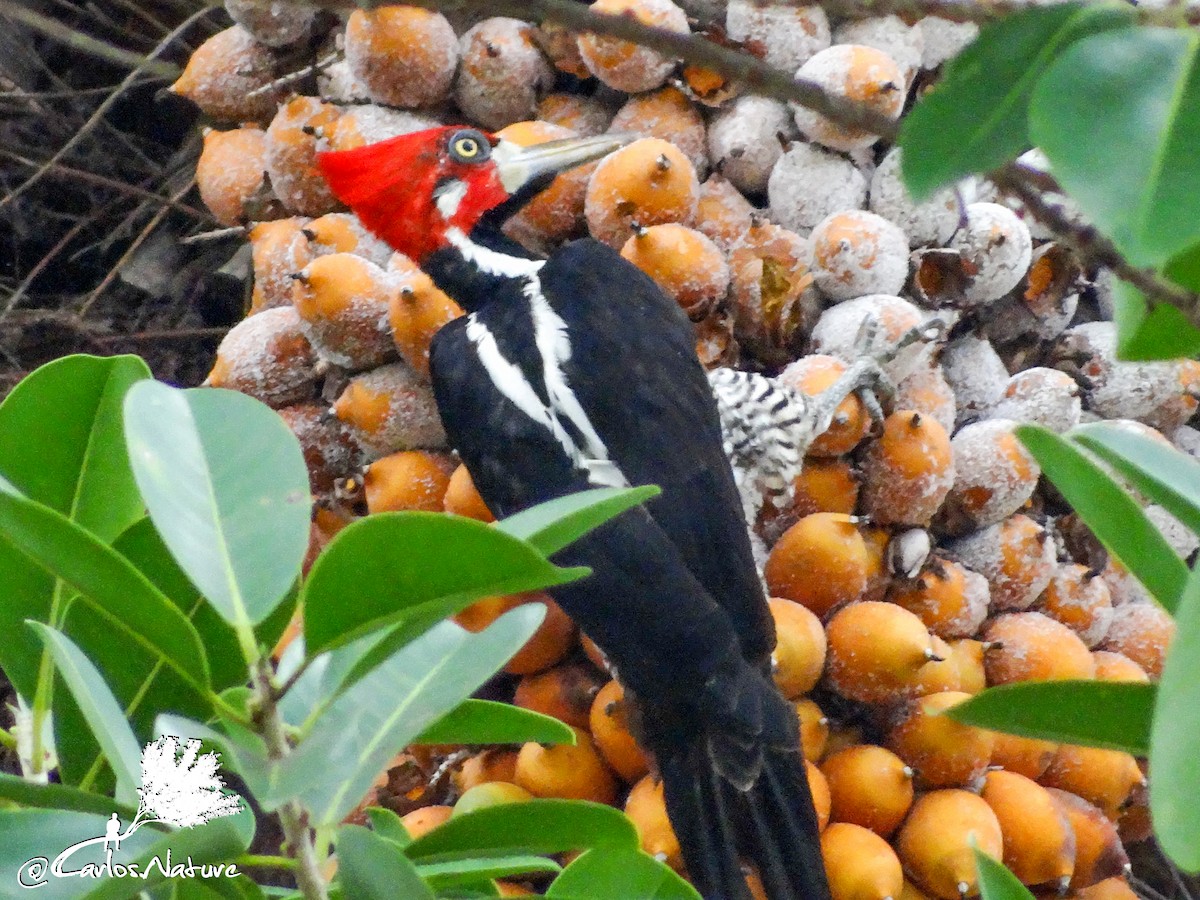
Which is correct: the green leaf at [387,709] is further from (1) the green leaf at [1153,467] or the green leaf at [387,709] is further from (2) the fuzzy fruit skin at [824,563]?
(2) the fuzzy fruit skin at [824,563]

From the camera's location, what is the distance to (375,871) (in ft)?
1.80

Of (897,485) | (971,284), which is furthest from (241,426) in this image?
(971,284)

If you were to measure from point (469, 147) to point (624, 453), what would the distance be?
0.49 meters

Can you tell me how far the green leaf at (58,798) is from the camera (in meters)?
0.58

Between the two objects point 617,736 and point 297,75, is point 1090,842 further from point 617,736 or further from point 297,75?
point 297,75

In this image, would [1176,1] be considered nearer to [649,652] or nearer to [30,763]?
[30,763]

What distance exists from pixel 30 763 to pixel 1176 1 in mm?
698

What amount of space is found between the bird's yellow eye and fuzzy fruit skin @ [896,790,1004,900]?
96 cm

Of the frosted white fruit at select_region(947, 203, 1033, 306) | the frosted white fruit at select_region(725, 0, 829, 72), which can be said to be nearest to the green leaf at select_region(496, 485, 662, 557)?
the frosted white fruit at select_region(947, 203, 1033, 306)

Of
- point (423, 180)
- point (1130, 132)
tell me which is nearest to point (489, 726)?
point (1130, 132)

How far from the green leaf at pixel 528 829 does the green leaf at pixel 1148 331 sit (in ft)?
1.24

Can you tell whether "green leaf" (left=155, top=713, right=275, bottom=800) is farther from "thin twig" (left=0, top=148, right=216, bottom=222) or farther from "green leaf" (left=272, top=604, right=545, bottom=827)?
"thin twig" (left=0, top=148, right=216, bottom=222)

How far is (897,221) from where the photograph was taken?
1.59m

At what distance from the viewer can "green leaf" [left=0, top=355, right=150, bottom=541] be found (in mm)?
841
